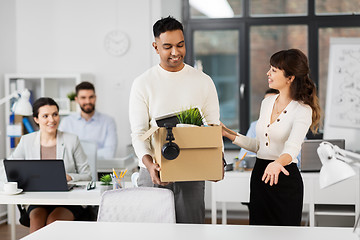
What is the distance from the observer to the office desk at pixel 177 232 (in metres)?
2.07

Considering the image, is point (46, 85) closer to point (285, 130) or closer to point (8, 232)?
point (8, 232)

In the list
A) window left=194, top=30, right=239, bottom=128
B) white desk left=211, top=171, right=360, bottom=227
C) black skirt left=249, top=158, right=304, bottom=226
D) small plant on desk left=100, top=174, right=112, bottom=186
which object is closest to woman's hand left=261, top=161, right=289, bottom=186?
black skirt left=249, top=158, right=304, bottom=226

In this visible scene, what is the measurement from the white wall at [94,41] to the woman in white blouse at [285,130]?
3.06m

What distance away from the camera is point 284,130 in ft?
8.64

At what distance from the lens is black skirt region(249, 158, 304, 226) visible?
2.65 meters

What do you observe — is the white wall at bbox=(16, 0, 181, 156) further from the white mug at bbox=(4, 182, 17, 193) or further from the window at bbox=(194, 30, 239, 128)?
the white mug at bbox=(4, 182, 17, 193)

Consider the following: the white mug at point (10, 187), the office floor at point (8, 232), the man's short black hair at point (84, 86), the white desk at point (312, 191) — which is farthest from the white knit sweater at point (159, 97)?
the office floor at point (8, 232)

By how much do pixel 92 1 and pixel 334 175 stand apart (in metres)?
4.58

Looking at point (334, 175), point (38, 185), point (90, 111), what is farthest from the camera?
point (90, 111)

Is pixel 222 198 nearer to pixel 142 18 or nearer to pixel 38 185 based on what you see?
pixel 38 185

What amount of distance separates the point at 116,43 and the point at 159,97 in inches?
128

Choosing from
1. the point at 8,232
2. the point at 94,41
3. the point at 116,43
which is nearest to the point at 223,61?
the point at 116,43

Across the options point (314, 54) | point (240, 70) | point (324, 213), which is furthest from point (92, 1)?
point (324, 213)

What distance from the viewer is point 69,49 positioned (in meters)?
5.79
